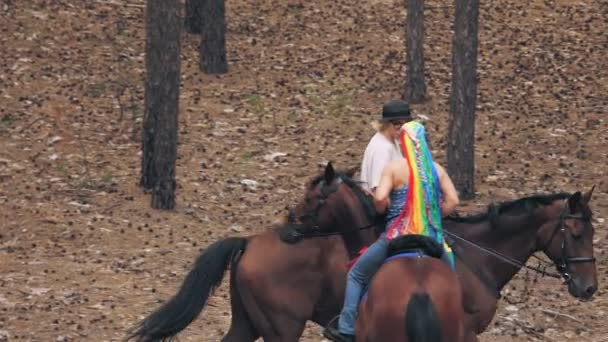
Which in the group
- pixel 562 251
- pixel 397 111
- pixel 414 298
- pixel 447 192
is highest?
pixel 397 111

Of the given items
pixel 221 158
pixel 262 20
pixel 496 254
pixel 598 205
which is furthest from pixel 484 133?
pixel 496 254

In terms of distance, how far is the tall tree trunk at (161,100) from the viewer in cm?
1903

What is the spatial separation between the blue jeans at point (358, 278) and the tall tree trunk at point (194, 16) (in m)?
18.0

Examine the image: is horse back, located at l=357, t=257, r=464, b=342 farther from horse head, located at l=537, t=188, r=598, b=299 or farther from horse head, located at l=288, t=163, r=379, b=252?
horse head, located at l=537, t=188, r=598, b=299

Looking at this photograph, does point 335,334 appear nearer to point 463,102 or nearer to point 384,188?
point 384,188

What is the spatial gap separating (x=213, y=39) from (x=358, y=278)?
15699mm

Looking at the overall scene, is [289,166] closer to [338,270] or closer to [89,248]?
[89,248]

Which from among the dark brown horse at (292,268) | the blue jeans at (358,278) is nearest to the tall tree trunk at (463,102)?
the dark brown horse at (292,268)

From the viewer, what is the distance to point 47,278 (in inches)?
629

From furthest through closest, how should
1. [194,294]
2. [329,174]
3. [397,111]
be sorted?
[194,294], [329,174], [397,111]

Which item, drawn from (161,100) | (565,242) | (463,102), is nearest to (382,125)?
(565,242)

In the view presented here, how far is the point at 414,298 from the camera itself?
368 inches

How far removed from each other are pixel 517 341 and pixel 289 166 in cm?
758

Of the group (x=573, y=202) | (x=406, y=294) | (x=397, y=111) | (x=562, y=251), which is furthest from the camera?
(x=562, y=251)
